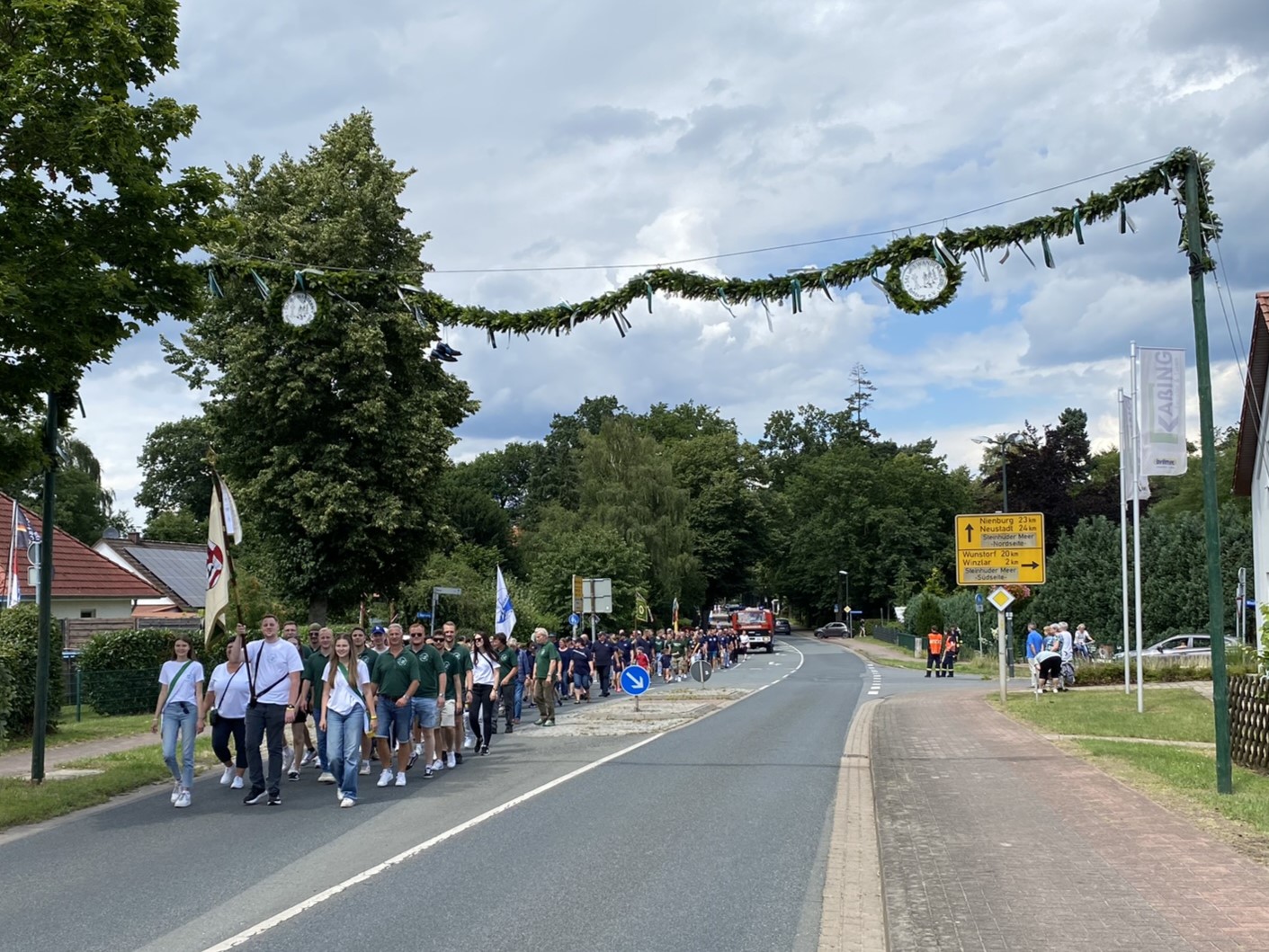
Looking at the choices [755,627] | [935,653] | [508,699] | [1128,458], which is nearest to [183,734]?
[508,699]

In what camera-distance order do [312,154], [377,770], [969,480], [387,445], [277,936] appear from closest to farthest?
[277,936]
[377,770]
[387,445]
[312,154]
[969,480]

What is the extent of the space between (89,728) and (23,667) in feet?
6.03

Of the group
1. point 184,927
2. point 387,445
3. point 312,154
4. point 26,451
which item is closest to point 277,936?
point 184,927

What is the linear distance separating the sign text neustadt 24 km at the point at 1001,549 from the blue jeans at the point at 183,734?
20.1 meters

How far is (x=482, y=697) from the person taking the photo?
Result: 16844 mm

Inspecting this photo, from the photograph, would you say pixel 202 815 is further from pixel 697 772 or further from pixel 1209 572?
pixel 1209 572

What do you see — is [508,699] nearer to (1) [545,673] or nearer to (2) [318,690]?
(1) [545,673]

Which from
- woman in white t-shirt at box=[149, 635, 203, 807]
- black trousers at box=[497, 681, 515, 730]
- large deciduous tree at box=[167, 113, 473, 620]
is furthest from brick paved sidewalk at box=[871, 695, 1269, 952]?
large deciduous tree at box=[167, 113, 473, 620]

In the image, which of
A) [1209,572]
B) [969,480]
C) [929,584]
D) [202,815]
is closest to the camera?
[202,815]

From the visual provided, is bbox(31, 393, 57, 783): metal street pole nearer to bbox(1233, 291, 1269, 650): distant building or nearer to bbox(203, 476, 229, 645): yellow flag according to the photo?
bbox(203, 476, 229, 645): yellow flag

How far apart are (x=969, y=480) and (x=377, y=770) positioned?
104m

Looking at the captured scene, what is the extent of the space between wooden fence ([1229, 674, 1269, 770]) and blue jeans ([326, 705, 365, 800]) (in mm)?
9549

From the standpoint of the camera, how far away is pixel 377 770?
1455 centimetres

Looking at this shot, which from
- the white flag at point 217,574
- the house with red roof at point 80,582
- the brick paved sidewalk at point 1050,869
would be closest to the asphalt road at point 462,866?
the brick paved sidewalk at point 1050,869
